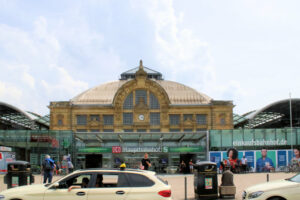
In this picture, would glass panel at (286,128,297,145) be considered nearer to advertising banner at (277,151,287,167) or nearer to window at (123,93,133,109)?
advertising banner at (277,151,287,167)

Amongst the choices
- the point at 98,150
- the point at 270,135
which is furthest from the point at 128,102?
the point at 270,135

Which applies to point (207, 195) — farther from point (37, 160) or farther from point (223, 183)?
point (37, 160)

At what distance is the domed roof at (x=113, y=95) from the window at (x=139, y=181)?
196 feet

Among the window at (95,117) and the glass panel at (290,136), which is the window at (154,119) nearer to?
the window at (95,117)

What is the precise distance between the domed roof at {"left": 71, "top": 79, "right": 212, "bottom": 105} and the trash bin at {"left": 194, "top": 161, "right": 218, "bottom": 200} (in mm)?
54776

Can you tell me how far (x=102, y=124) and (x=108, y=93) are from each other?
23.3 ft

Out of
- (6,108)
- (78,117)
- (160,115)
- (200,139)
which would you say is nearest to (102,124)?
(78,117)

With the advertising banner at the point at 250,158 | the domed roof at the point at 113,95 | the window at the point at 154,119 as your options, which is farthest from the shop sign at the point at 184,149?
the domed roof at the point at 113,95

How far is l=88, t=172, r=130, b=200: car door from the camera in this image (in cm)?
1166

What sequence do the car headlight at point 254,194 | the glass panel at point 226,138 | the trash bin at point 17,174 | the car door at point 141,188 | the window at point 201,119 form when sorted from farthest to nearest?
the window at point 201,119 < the glass panel at point 226,138 < the trash bin at point 17,174 < the car headlight at point 254,194 < the car door at point 141,188

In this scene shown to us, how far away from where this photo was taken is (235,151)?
41.5 m

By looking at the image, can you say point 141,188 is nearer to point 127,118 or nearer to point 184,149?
point 184,149

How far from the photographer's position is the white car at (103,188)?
38.2 ft

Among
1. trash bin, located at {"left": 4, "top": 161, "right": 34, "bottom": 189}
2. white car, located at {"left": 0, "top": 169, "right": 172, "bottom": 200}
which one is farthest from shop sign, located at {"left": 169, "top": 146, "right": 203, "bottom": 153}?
white car, located at {"left": 0, "top": 169, "right": 172, "bottom": 200}
